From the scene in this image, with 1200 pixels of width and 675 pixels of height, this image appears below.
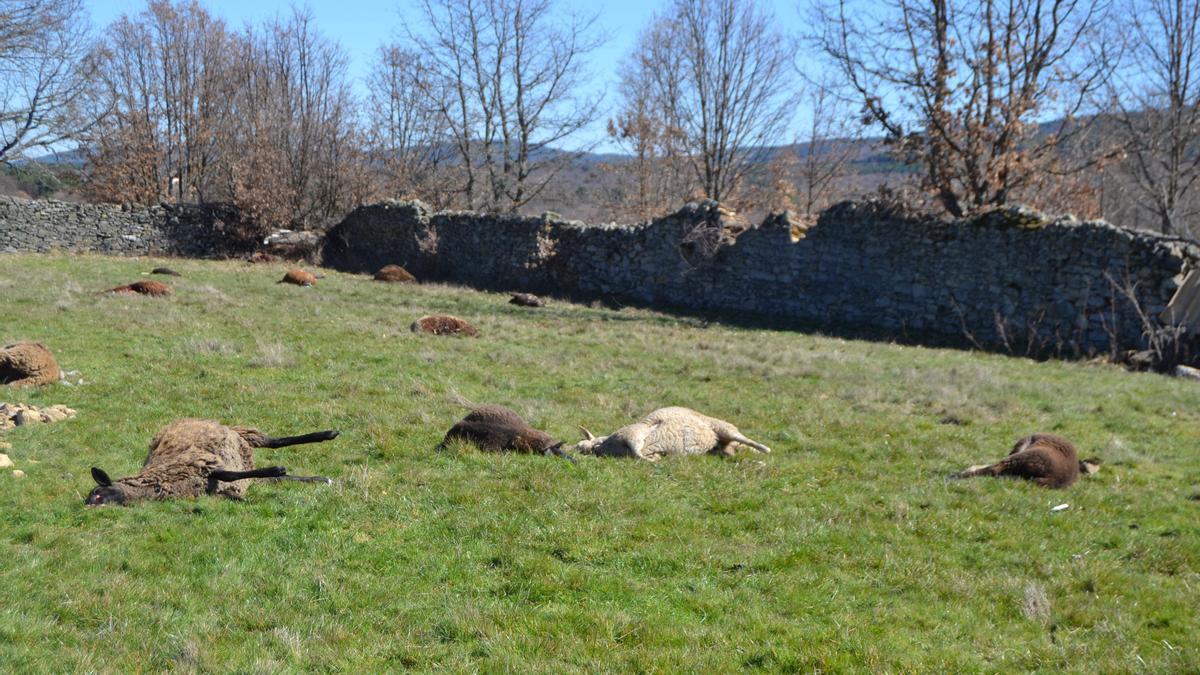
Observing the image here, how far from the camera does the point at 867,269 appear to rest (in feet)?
63.9

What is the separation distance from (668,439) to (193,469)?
4.05 m

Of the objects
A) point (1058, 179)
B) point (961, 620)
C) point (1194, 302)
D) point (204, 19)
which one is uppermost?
point (204, 19)

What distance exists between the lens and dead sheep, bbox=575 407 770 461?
7.84 m

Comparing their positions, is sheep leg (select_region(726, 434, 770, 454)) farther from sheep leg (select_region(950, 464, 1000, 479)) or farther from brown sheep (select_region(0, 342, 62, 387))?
brown sheep (select_region(0, 342, 62, 387))

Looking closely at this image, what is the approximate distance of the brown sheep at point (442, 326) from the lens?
49.9ft

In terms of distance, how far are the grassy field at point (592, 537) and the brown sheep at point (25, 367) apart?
0.41m

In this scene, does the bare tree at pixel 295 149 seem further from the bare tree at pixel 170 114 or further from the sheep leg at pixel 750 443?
the sheep leg at pixel 750 443

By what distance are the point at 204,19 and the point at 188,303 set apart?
94.0 ft

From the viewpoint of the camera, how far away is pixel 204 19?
3953 centimetres

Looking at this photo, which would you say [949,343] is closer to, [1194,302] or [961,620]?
[1194,302]

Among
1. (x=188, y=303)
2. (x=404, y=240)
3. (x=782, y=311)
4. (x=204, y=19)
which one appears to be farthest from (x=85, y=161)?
(x=782, y=311)

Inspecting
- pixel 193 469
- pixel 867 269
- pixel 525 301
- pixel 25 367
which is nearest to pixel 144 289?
Answer: pixel 525 301

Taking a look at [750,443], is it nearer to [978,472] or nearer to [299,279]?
[978,472]

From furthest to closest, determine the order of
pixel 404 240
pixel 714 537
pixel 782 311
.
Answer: pixel 404 240, pixel 782 311, pixel 714 537
